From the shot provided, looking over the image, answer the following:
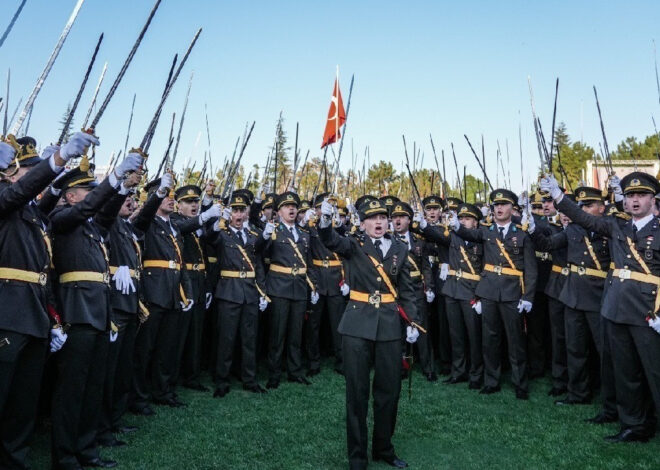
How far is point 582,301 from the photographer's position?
22.6 feet

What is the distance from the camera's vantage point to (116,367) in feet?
18.1

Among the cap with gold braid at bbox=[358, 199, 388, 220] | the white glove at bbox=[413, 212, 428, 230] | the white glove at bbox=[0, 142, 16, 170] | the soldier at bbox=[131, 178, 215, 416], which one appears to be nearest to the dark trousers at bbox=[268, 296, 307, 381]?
the soldier at bbox=[131, 178, 215, 416]

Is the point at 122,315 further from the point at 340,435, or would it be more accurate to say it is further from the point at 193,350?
the point at 340,435

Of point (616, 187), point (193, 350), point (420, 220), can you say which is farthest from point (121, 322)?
point (616, 187)

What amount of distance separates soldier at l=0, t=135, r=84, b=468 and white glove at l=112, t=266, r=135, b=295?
1130 millimetres

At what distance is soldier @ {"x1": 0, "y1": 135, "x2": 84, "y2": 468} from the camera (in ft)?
11.6

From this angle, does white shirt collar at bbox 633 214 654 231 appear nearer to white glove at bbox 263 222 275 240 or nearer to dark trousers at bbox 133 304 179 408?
white glove at bbox 263 222 275 240

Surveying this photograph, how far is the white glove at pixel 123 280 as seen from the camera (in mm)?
5340

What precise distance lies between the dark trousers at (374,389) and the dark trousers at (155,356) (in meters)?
2.71

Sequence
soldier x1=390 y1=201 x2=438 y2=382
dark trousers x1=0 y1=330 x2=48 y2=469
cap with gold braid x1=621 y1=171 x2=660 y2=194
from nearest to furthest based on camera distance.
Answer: dark trousers x1=0 y1=330 x2=48 y2=469
cap with gold braid x1=621 y1=171 x2=660 y2=194
soldier x1=390 y1=201 x2=438 y2=382

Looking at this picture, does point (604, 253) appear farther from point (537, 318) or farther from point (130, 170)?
point (130, 170)

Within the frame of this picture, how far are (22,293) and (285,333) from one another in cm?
472

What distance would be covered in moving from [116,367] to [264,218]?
4.90 meters

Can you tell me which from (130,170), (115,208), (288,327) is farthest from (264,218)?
(130,170)
